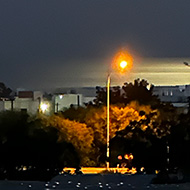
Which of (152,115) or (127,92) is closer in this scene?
(152,115)

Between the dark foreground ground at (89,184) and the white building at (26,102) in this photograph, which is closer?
the dark foreground ground at (89,184)

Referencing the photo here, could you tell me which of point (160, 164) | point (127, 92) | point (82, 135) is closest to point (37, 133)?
point (160, 164)

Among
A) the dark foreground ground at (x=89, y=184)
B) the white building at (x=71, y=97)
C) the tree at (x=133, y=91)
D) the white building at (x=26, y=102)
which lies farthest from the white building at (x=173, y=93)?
the dark foreground ground at (x=89, y=184)

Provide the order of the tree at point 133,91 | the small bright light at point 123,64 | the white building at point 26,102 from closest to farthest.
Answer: the small bright light at point 123,64, the white building at point 26,102, the tree at point 133,91

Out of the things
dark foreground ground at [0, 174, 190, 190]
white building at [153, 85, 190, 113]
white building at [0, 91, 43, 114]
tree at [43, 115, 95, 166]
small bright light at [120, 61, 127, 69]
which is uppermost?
white building at [153, 85, 190, 113]

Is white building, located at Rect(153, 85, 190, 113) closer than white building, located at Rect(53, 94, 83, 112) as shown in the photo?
No

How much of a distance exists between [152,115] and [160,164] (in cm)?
1846

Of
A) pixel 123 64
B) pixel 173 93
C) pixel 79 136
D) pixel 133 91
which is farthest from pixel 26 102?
pixel 123 64

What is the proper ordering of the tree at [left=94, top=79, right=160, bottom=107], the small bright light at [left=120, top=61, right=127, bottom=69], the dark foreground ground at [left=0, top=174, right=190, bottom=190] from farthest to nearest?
the tree at [left=94, top=79, right=160, bottom=107] < the small bright light at [left=120, top=61, right=127, bottom=69] < the dark foreground ground at [left=0, top=174, right=190, bottom=190]

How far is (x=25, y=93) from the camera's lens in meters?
112

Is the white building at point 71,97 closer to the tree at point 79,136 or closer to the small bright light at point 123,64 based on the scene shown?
the tree at point 79,136

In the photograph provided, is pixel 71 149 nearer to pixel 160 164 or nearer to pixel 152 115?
pixel 160 164

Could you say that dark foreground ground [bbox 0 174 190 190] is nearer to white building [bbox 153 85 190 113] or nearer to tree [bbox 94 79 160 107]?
tree [bbox 94 79 160 107]

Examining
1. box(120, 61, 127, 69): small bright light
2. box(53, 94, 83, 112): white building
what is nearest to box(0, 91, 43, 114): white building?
box(53, 94, 83, 112): white building
